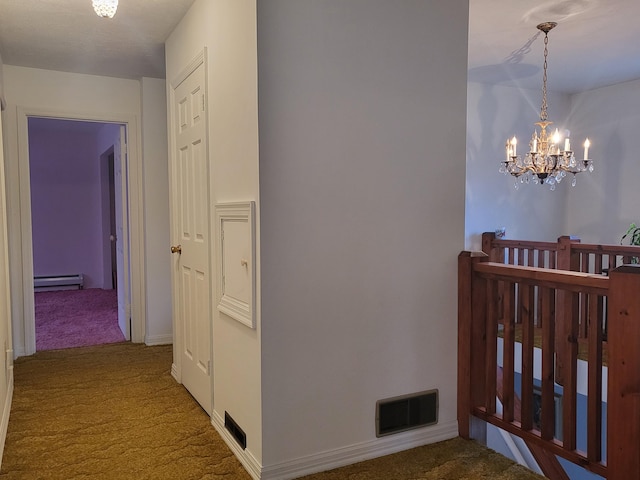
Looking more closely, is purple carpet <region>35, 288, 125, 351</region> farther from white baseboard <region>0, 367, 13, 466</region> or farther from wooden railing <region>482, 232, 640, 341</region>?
wooden railing <region>482, 232, 640, 341</region>

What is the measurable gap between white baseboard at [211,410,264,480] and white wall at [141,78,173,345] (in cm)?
184

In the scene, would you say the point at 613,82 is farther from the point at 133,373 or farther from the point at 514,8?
the point at 133,373

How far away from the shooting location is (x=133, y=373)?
3.58 m

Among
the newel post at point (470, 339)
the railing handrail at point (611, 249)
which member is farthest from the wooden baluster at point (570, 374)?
the railing handrail at point (611, 249)

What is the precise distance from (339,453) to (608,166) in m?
4.57

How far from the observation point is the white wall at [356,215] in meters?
2.09

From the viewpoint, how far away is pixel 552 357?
2182mm

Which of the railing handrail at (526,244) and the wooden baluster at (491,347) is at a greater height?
the railing handrail at (526,244)

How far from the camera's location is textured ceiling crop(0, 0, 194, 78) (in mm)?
2885

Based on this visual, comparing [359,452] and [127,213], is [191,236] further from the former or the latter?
[127,213]

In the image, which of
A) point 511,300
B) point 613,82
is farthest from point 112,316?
point 613,82

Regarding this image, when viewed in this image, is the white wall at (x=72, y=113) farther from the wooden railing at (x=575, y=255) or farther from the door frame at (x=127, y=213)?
the wooden railing at (x=575, y=255)

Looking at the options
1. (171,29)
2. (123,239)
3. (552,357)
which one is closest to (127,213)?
(123,239)

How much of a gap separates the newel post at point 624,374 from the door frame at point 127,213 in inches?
142
